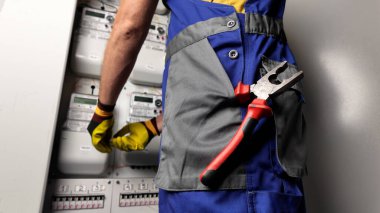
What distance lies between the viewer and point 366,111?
2.92ft

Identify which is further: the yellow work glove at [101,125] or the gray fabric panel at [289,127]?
the yellow work glove at [101,125]

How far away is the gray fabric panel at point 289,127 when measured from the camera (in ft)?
2.19

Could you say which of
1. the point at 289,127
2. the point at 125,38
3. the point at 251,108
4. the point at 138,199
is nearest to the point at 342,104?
the point at 289,127

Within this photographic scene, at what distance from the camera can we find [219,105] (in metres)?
0.66

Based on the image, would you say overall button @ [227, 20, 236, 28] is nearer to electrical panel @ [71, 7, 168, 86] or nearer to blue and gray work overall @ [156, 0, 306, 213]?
blue and gray work overall @ [156, 0, 306, 213]

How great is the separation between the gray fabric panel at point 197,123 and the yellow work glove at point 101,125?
0.33 metres

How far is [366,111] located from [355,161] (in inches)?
6.6

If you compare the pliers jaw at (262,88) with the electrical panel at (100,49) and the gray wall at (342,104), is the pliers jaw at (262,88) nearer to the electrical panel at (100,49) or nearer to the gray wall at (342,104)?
the gray wall at (342,104)

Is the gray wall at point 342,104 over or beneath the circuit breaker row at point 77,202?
over

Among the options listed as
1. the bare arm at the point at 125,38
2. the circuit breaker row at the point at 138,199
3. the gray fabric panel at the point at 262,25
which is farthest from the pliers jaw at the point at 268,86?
the circuit breaker row at the point at 138,199

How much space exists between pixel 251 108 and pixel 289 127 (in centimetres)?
14

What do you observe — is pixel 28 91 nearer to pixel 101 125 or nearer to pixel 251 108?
pixel 101 125

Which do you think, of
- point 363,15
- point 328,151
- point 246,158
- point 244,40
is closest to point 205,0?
point 244,40

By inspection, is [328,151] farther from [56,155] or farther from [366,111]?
[56,155]
